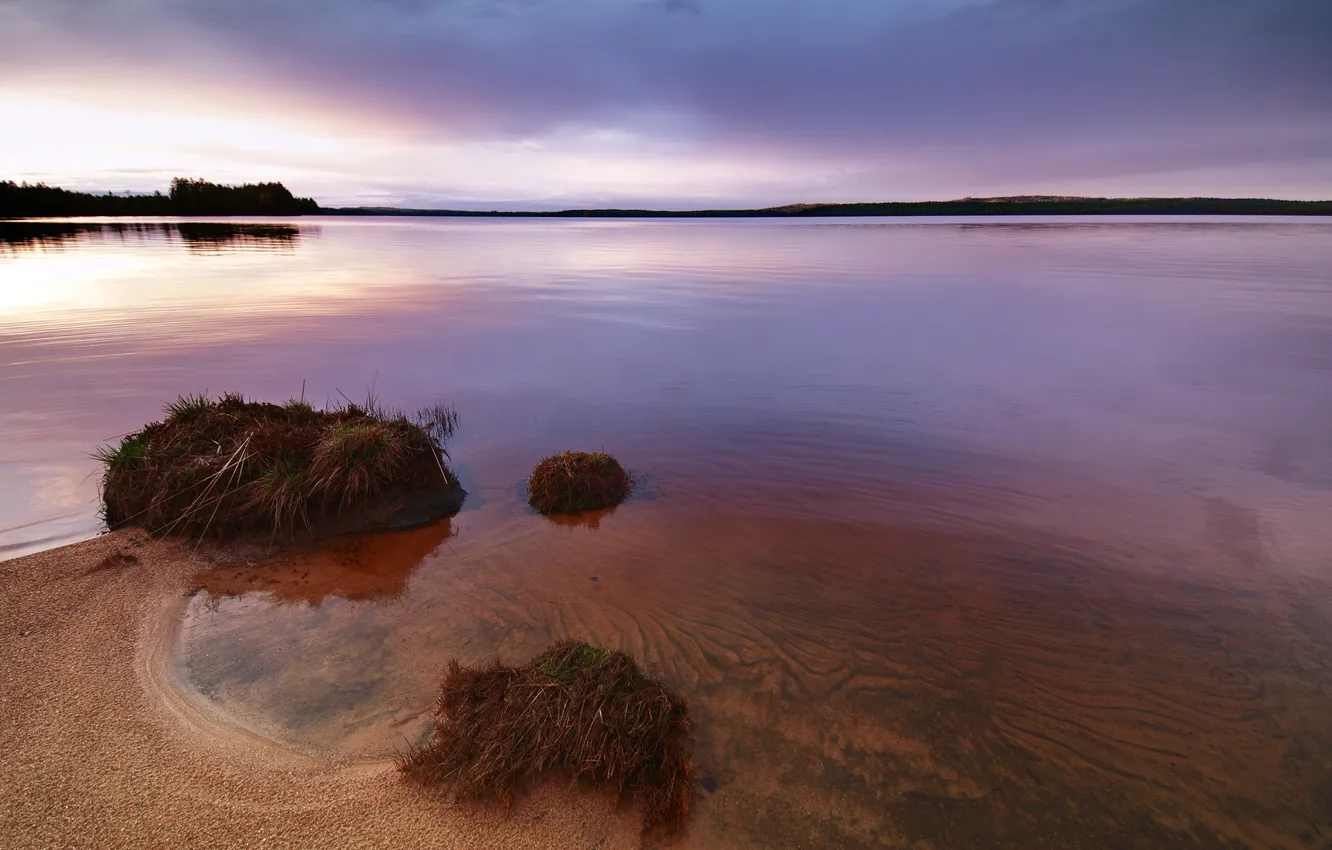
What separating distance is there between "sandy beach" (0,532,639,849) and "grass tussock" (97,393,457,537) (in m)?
2.09

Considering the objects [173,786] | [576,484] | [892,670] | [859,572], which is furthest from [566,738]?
[576,484]

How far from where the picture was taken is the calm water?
4.10 meters

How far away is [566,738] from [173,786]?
7.75 feet

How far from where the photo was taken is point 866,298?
1119 inches

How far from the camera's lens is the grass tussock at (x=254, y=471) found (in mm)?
6910

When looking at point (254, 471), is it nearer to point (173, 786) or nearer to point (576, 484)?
point (576, 484)

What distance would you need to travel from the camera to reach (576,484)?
26.1ft

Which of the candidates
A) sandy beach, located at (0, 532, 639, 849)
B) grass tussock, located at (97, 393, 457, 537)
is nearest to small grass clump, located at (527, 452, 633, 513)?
grass tussock, located at (97, 393, 457, 537)

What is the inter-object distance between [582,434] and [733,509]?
3.83 meters

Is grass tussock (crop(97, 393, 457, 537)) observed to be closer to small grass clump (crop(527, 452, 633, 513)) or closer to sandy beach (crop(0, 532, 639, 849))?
small grass clump (crop(527, 452, 633, 513))

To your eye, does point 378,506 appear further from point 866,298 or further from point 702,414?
point 866,298

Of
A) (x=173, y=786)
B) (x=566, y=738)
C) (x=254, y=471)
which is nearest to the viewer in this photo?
(x=173, y=786)

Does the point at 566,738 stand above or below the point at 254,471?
below

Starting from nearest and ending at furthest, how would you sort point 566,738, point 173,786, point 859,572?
point 173,786 < point 566,738 < point 859,572
